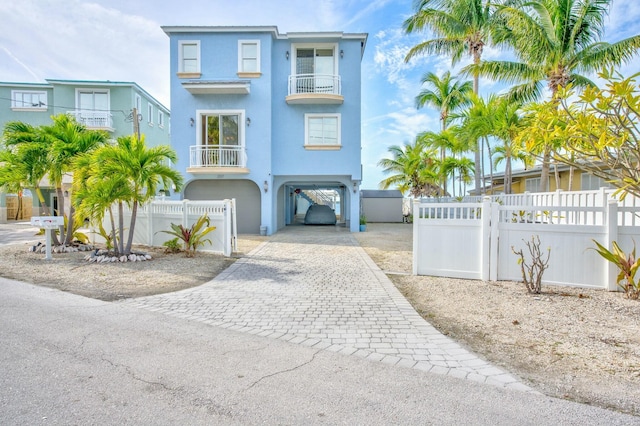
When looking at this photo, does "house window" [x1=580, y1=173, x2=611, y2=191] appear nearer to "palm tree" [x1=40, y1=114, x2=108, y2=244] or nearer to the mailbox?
"palm tree" [x1=40, y1=114, x2=108, y2=244]

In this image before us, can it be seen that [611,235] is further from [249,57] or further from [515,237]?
[249,57]

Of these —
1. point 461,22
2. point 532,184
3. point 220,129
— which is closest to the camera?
point 220,129

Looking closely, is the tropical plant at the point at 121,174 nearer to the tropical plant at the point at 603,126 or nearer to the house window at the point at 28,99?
the tropical plant at the point at 603,126

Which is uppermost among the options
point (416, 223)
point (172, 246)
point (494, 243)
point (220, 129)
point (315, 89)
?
point (315, 89)

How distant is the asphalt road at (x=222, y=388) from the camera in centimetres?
270

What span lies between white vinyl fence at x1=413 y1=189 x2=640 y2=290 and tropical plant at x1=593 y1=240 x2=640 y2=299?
0.18m

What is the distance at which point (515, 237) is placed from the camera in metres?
7.20

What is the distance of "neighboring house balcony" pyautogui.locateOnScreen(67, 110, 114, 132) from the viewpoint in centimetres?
2341

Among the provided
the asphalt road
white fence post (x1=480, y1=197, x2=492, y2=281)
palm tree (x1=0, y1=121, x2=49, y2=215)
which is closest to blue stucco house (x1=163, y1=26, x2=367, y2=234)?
palm tree (x1=0, y1=121, x2=49, y2=215)

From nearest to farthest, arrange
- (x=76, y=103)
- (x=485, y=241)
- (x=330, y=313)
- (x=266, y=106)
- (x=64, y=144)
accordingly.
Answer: (x=330, y=313), (x=485, y=241), (x=64, y=144), (x=266, y=106), (x=76, y=103)

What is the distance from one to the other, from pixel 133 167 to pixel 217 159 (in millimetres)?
8002

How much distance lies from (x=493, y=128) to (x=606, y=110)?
9622mm

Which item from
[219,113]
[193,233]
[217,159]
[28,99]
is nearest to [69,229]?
[193,233]

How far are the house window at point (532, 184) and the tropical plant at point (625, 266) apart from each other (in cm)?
1908
